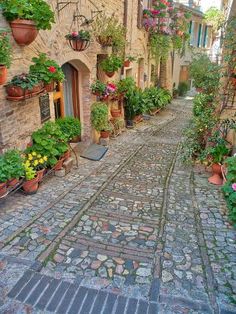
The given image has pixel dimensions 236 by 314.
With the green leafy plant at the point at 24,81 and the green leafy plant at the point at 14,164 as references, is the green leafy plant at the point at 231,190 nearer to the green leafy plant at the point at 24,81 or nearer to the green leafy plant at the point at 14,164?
the green leafy plant at the point at 14,164

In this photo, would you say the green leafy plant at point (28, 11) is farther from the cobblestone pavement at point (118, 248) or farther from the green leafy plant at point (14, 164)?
the cobblestone pavement at point (118, 248)

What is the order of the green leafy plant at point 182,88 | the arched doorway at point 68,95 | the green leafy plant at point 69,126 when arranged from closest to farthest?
the green leafy plant at point 69,126 < the arched doorway at point 68,95 < the green leafy plant at point 182,88

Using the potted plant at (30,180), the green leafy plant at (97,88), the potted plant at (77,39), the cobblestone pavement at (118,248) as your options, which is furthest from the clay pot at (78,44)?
the potted plant at (30,180)

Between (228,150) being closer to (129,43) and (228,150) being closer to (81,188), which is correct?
(81,188)

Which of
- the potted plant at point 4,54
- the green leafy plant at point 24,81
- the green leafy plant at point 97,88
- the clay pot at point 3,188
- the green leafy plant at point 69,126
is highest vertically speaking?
the potted plant at point 4,54

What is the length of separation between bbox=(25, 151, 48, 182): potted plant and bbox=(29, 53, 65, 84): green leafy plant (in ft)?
4.53

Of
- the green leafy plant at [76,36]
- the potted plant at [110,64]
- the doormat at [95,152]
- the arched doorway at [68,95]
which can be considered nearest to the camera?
the green leafy plant at [76,36]

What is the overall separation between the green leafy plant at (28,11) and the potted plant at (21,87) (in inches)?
33.8

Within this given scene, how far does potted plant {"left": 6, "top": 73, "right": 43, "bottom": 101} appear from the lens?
4473mm

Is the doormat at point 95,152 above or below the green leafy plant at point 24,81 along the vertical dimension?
below

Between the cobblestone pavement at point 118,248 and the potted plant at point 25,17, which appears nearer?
the cobblestone pavement at point 118,248

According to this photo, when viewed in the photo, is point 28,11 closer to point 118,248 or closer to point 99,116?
point 118,248

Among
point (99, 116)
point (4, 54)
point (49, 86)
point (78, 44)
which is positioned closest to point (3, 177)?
point (4, 54)

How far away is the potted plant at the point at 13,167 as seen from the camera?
4402 millimetres
